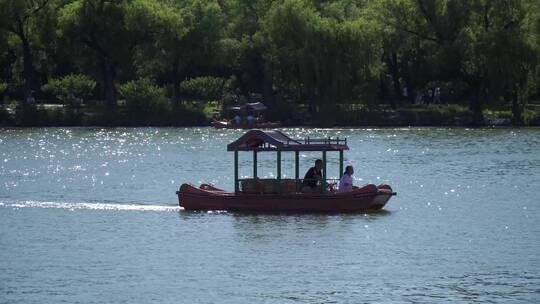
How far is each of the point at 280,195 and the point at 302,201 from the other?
0.80m

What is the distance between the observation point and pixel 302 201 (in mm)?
50031

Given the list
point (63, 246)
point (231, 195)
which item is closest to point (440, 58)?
point (231, 195)

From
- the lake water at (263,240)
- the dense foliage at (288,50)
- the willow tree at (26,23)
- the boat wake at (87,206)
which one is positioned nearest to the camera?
the lake water at (263,240)

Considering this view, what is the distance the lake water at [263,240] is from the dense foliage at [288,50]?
28110 millimetres

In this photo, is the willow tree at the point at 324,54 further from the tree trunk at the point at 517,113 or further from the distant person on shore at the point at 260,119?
the tree trunk at the point at 517,113

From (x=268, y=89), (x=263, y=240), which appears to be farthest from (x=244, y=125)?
(x=263, y=240)

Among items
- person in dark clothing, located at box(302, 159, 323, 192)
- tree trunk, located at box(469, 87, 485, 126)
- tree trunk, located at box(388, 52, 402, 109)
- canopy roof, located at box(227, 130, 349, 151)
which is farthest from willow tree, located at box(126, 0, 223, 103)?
person in dark clothing, located at box(302, 159, 323, 192)

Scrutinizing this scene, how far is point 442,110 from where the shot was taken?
10969 cm

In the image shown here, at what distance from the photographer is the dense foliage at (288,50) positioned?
10488 centimetres

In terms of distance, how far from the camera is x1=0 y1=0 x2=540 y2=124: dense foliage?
344 feet

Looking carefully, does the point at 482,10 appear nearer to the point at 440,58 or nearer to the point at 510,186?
the point at 440,58

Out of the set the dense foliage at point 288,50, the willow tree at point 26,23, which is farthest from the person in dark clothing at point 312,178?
the willow tree at point 26,23

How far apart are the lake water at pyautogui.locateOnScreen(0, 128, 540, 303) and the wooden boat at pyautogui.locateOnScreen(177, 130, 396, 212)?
44 centimetres

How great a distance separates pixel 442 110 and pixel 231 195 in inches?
2402
